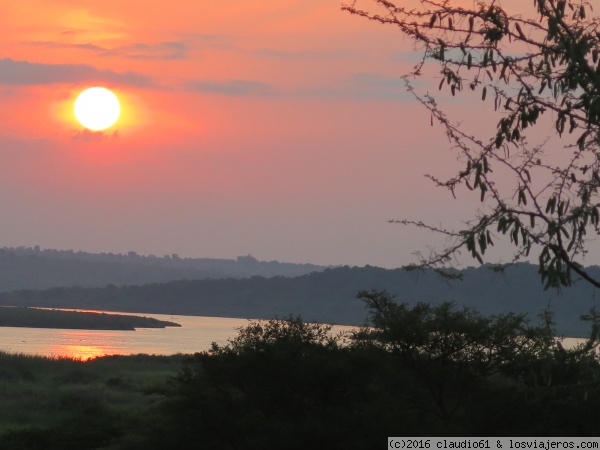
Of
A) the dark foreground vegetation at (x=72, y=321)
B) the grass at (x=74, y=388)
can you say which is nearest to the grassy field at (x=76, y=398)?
the grass at (x=74, y=388)

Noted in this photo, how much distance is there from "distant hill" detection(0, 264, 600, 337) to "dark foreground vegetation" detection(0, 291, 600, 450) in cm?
7163

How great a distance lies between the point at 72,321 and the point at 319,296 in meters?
42.6

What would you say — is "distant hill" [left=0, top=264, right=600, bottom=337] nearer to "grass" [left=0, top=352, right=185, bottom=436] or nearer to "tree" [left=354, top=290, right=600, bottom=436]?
"grass" [left=0, top=352, right=185, bottom=436]

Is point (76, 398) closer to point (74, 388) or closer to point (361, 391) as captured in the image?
point (74, 388)

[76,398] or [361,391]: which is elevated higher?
[361,391]

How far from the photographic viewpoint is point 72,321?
108 m

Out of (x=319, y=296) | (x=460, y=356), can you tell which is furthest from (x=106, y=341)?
(x=460, y=356)

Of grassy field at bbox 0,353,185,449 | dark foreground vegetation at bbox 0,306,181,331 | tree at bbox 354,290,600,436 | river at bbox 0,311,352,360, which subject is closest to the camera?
tree at bbox 354,290,600,436

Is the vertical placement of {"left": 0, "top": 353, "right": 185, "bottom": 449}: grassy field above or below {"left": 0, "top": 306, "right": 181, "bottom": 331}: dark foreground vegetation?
below

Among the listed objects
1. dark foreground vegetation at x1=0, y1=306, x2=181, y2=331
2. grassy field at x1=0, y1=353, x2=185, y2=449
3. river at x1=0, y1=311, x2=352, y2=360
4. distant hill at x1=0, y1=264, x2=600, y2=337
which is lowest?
grassy field at x1=0, y1=353, x2=185, y2=449

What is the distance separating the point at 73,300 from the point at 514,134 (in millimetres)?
164838

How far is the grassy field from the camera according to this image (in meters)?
23.2

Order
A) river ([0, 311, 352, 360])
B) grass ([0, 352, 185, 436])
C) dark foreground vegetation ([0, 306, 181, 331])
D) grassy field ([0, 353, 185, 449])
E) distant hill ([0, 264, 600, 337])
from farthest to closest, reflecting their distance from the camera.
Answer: dark foreground vegetation ([0, 306, 181, 331]), distant hill ([0, 264, 600, 337]), river ([0, 311, 352, 360]), grass ([0, 352, 185, 436]), grassy field ([0, 353, 185, 449])

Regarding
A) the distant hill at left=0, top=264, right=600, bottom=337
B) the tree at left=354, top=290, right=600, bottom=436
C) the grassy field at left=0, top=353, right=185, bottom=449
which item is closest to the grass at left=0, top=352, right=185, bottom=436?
the grassy field at left=0, top=353, right=185, bottom=449
